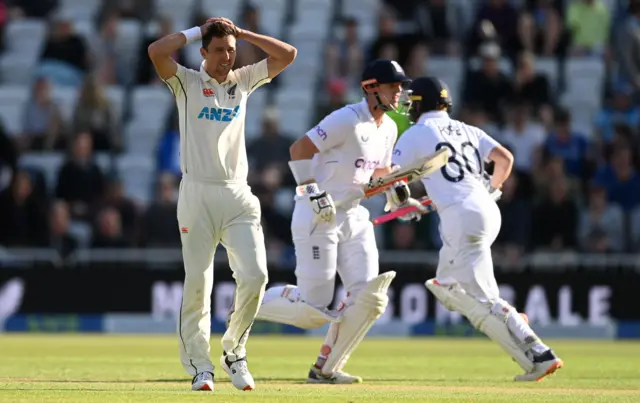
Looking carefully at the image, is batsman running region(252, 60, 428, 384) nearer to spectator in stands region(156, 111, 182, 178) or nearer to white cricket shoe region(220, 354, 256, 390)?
white cricket shoe region(220, 354, 256, 390)

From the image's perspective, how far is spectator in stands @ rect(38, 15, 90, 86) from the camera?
19.7 metres

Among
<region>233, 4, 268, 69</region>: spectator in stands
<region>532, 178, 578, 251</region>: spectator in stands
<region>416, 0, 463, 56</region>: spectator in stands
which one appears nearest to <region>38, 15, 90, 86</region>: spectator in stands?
<region>233, 4, 268, 69</region>: spectator in stands

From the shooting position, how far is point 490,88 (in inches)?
739

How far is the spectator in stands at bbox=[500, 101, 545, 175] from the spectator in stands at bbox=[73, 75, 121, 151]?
16.3 feet

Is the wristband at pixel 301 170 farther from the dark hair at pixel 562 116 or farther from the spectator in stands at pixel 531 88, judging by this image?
the spectator in stands at pixel 531 88

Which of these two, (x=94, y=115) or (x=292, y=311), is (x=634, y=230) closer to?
(x=94, y=115)

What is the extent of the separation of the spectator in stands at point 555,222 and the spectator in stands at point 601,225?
9.6 inches

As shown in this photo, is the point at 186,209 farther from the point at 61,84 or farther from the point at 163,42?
the point at 61,84

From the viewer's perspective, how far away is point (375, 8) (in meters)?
21.1

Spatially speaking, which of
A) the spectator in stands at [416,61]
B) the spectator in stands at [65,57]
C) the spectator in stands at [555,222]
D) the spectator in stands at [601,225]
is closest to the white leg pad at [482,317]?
the spectator in stands at [555,222]

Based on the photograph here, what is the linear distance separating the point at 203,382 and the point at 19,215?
9349 mm

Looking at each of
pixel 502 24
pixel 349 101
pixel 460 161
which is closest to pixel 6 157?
pixel 349 101

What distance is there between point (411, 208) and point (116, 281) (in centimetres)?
745

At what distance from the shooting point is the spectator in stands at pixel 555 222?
17234 mm
